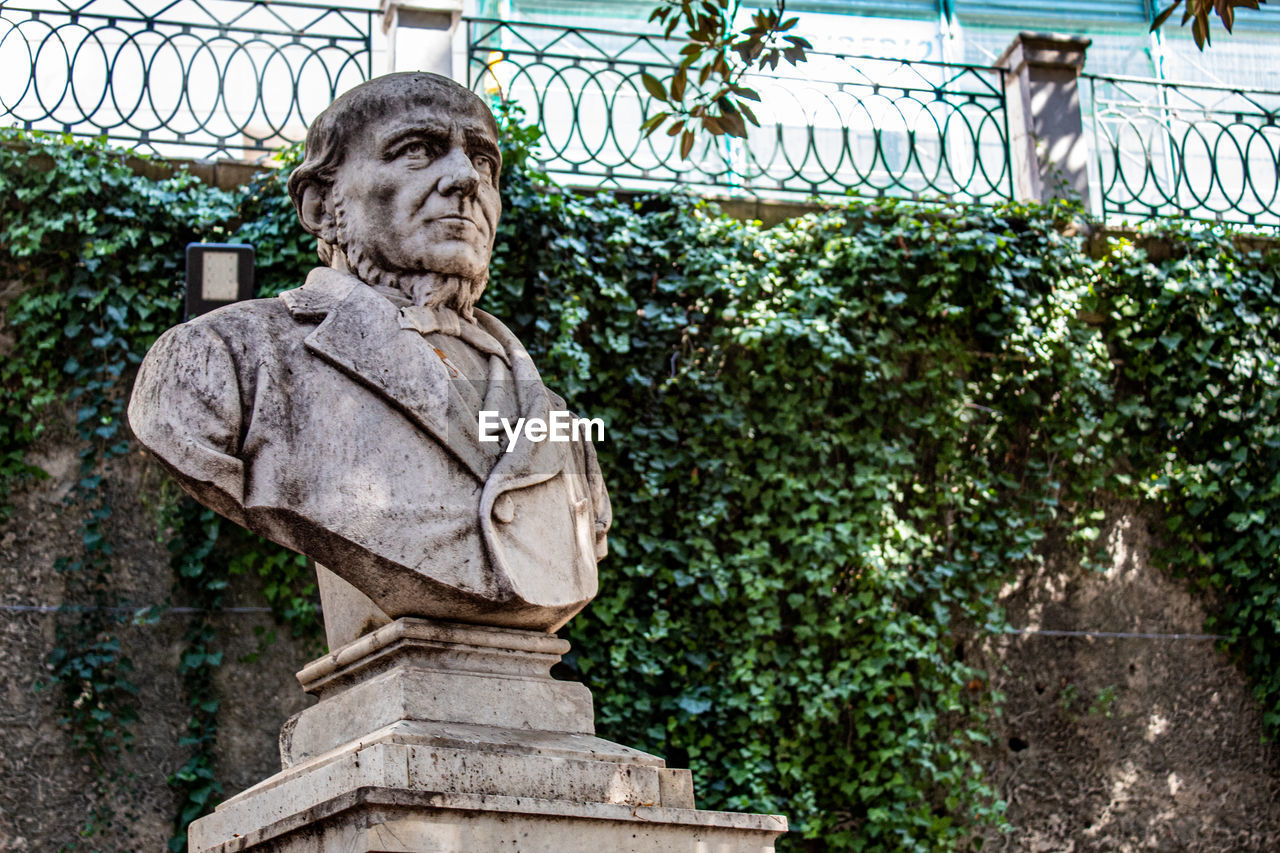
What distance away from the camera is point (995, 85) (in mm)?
7164

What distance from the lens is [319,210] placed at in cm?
308

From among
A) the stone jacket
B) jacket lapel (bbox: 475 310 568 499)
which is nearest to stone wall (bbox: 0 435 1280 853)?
jacket lapel (bbox: 475 310 568 499)

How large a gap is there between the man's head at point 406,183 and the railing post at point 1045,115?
4.10m

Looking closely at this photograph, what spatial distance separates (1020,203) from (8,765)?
4.51 metres

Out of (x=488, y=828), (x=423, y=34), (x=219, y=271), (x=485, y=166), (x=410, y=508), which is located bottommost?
(x=488, y=828)

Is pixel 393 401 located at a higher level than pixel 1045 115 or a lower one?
lower

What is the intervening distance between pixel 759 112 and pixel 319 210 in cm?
454

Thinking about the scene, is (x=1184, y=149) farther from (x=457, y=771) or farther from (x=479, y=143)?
(x=457, y=771)

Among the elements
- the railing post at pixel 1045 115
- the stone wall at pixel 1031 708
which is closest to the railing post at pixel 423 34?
the stone wall at pixel 1031 708

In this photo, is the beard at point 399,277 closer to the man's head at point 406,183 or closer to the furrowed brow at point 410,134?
the man's head at point 406,183

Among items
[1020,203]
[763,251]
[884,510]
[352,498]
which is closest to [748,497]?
[884,510]

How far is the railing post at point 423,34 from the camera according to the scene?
6.09 metres

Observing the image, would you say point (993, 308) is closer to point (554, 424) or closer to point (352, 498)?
point (554, 424)

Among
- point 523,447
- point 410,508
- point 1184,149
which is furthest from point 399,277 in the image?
point 1184,149
